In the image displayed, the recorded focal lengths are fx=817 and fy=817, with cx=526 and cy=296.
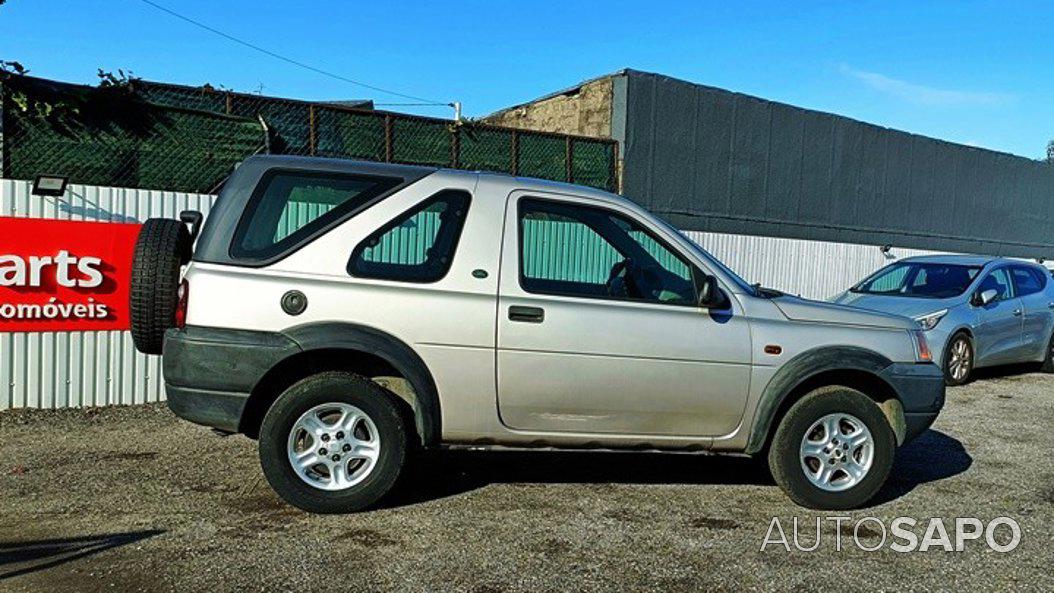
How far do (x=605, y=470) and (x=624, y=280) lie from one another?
1515mm

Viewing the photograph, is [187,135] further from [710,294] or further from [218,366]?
[710,294]

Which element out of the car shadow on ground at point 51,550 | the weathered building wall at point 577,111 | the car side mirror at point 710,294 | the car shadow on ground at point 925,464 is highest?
the weathered building wall at point 577,111

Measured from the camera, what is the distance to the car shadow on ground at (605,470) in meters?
5.22

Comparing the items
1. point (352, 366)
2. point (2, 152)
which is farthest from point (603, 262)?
point (2, 152)

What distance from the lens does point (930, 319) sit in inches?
368

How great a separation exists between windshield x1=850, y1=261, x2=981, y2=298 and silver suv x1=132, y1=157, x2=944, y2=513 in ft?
18.2

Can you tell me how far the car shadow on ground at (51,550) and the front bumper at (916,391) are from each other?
4.26 m

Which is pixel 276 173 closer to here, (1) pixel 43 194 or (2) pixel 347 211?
(2) pixel 347 211

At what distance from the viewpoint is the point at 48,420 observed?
264 inches

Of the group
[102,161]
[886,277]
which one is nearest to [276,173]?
[102,161]

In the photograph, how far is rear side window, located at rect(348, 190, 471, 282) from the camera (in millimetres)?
4438

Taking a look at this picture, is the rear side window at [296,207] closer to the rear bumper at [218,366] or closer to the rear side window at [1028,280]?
the rear bumper at [218,366]

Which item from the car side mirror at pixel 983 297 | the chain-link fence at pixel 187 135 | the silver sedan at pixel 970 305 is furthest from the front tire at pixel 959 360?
the chain-link fence at pixel 187 135

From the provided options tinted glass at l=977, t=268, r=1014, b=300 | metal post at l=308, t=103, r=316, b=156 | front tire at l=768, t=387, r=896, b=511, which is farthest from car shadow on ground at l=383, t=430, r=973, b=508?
metal post at l=308, t=103, r=316, b=156
